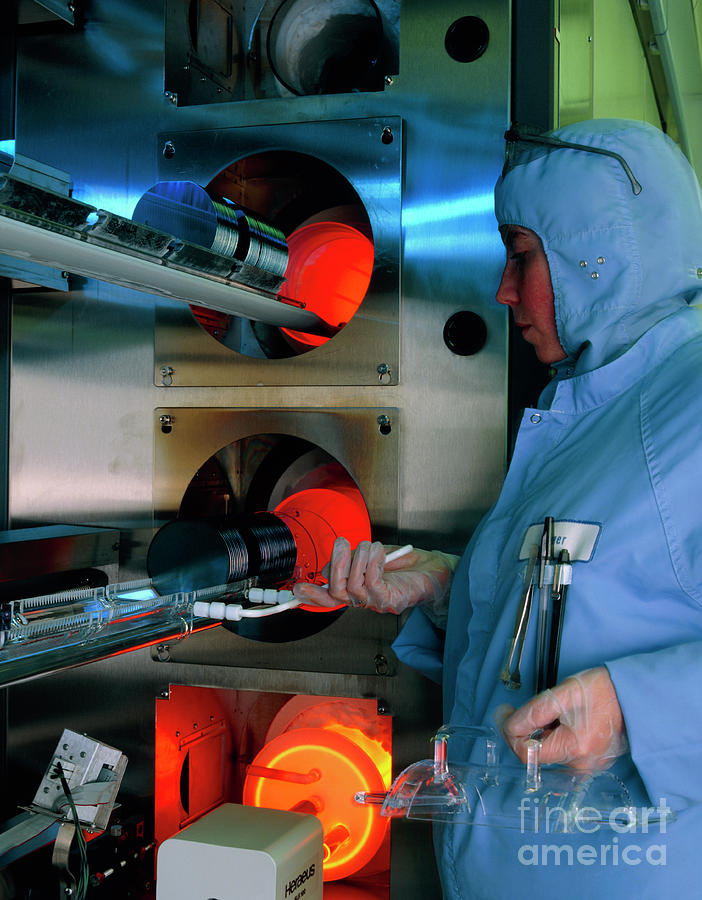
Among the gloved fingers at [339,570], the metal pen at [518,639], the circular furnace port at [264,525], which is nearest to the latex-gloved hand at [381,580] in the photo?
the gloved fingers at [339,570]

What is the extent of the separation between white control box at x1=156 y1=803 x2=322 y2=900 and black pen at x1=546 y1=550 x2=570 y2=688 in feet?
1.77

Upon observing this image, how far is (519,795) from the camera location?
1094 millimetres

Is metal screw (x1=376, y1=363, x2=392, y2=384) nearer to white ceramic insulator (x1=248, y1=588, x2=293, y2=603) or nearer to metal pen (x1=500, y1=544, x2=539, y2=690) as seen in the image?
white ceramic insulator (x1=248, y1=588, x2=293, y2=603)

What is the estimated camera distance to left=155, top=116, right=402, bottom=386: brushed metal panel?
1.67 metres

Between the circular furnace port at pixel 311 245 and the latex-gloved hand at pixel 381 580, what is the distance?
56cm

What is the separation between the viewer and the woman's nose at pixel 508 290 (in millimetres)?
1466

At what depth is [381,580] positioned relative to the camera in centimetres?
143

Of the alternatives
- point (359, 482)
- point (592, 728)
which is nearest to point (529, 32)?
point (359, 482)

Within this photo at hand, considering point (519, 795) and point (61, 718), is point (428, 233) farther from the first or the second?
point (61, 718)

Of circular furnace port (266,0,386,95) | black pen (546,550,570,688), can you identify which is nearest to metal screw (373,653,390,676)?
black pen (546,550,570,688)

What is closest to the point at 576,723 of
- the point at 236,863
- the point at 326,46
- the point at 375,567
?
A: the point at 375,567

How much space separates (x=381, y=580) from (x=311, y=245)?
83cm

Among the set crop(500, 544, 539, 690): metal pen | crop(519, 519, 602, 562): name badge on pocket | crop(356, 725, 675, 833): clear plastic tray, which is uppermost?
crop(519, 519, 602, 562): name badge on pocket

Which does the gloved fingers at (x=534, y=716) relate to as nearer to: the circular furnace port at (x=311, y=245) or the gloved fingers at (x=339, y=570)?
the gloved fingers at (x=339, y=570)
